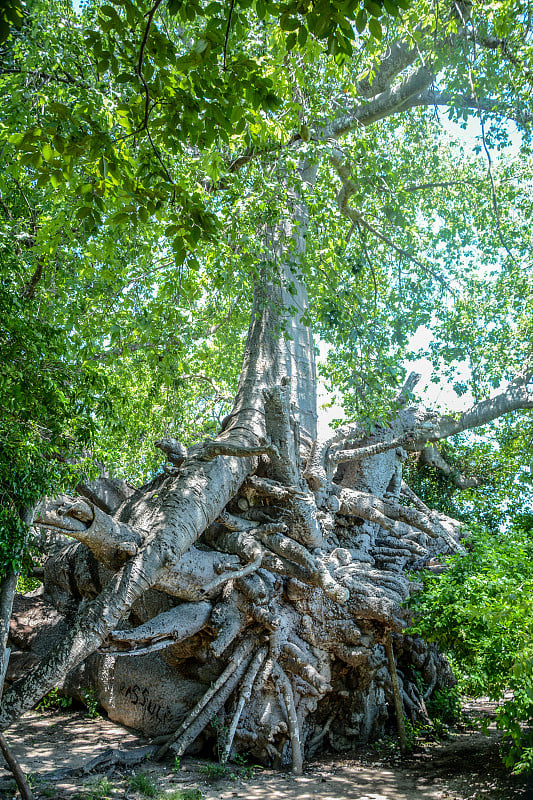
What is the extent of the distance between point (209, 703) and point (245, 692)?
38 centimetres

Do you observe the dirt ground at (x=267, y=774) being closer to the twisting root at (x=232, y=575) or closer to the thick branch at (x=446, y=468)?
the twisting root at (x=232, y=575)

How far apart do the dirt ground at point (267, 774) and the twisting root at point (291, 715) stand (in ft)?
0.46

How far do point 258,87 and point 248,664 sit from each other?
17.5 ft

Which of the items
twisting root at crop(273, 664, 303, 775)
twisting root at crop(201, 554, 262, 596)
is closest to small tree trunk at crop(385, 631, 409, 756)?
twisting root at crop(273, 664, 303, 775)

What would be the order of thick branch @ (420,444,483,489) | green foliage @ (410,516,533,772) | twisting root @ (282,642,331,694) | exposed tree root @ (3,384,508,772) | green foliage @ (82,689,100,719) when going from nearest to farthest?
green foliage @ (410,516,533,772) → exposed tree root @ (3,384,508,772) → twisting root @ (282,642,331,694) → green foliage @ (82,689,100,719) → thick branch @ (420,444,483,489)

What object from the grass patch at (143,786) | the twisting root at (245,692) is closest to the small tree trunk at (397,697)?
the twisting root at (245,692)

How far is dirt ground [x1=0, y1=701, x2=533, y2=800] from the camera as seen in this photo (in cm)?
451

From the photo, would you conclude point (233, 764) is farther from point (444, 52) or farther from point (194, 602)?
point (444, 52)

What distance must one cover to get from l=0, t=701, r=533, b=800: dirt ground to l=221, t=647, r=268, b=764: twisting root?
20cm

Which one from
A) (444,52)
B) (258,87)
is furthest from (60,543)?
(444,52)

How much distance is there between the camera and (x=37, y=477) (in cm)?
476

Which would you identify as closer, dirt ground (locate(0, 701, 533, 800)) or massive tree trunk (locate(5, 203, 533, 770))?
dirt ground (locate(0, 701, 533, 800))

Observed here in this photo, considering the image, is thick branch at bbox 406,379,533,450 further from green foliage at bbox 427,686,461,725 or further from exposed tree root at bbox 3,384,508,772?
green foliage at bbox 427,686,461,725

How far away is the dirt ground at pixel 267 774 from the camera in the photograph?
14.8 feet
